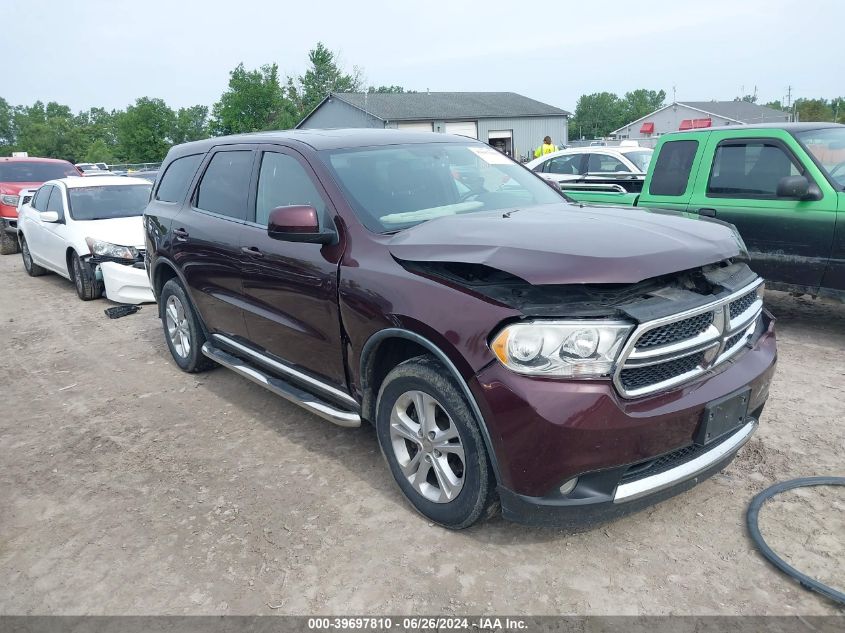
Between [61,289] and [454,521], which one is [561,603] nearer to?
[454,521]

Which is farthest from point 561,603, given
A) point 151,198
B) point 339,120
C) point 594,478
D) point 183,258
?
point 339,120

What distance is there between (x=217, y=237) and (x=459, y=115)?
142ft

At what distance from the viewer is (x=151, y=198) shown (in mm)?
5934

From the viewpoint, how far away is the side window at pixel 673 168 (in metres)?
6.39

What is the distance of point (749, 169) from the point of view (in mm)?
5945

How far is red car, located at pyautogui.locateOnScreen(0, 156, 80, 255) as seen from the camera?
14.3m

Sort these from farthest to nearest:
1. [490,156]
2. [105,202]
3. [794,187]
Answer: [105,202] < [794,187] < [490,156]

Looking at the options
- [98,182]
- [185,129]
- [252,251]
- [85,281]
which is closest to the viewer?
[252,251]

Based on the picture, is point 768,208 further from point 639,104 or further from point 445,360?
point 639,104

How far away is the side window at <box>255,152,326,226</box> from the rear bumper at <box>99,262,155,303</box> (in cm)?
457

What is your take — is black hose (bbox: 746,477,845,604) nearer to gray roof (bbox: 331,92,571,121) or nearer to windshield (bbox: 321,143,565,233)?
windshield (bbox: 321,143,565,233)

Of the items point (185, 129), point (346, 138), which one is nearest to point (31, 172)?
point (346, 138)

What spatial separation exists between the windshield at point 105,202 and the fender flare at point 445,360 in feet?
22.9

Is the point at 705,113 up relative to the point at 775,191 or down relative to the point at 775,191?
up
